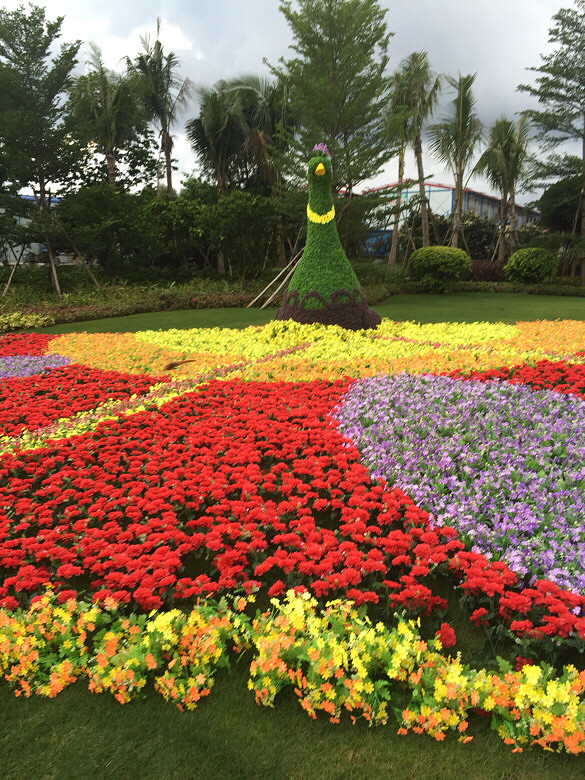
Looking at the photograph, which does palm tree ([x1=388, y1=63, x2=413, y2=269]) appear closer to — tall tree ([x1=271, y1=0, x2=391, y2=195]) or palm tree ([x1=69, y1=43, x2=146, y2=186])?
tall tree ([x1=271, y1=0, x2=391, y2=195])

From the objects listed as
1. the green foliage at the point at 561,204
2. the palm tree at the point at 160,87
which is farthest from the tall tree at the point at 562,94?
the palm tree at the point at 160,87

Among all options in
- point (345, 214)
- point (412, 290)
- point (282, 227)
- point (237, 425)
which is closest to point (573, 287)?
point (412, 290)

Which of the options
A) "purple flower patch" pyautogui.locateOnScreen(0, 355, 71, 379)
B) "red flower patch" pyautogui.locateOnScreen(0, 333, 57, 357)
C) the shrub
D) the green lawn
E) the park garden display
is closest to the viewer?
the park garden display

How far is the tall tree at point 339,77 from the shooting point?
18.8 m

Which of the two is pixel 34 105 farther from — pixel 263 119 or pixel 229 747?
pixel 229 747

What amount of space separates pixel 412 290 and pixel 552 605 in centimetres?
2035

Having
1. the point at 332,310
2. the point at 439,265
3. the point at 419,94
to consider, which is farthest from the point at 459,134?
the point at 332,310

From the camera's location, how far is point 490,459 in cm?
359

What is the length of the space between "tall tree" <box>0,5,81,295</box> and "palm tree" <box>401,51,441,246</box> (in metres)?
14.2

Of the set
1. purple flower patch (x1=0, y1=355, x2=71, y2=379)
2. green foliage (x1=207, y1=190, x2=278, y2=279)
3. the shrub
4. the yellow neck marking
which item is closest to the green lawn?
the yellow neck marking

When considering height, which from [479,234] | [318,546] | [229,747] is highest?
[479,234]

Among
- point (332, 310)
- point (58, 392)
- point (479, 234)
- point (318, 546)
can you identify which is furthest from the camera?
point (479, 234)

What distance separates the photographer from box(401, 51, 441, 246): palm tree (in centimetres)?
2375

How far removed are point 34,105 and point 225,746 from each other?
21.6 metres
